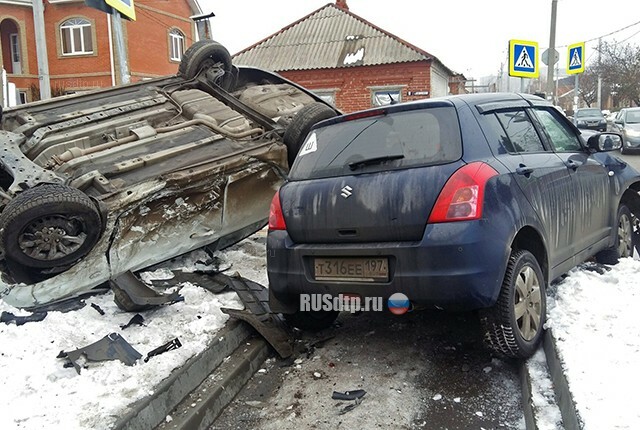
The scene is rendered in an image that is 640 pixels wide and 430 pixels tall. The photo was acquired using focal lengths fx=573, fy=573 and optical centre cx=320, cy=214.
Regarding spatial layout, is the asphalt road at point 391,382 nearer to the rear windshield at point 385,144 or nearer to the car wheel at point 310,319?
the car wheel at point 310,319

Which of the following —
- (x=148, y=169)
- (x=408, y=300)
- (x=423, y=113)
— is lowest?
(x=408, y=300)

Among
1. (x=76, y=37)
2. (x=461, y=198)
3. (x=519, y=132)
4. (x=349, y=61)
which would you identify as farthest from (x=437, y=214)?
(x=76, y=37)

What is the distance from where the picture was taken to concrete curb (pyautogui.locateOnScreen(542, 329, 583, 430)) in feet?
8.59

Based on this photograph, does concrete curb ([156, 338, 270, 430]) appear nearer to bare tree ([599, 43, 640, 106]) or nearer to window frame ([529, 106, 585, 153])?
window frame ([529, 106, 585, 153])

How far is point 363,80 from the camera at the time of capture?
2372 centimetres

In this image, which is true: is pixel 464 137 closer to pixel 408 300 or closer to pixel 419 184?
pixel 419 184

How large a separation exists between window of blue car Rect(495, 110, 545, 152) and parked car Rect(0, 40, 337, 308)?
8.37ft

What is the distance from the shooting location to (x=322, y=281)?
363 cm

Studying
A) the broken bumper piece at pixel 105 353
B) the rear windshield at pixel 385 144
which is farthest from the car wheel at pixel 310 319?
the broken bumper piece at pixel 105 353

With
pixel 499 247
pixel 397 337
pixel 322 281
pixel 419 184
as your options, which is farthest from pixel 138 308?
pixel 499 247

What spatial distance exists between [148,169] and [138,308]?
4.92ft

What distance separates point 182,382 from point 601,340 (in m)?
2.45

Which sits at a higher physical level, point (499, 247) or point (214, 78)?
point (214, 78)

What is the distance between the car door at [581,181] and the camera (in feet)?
14.0
